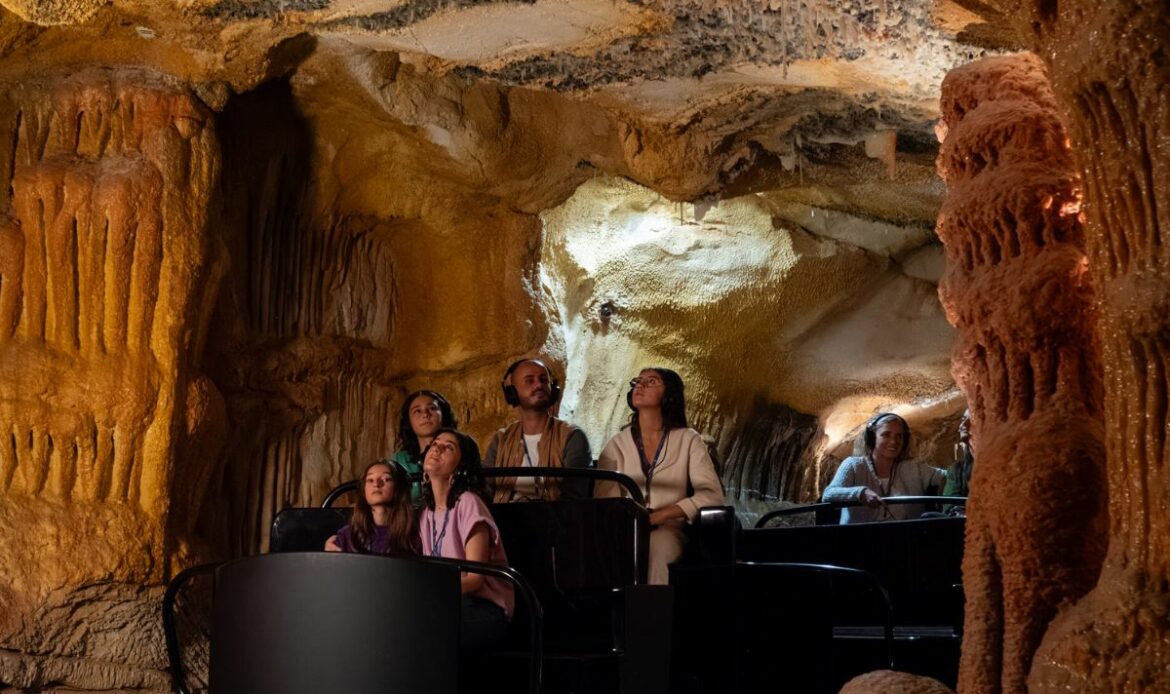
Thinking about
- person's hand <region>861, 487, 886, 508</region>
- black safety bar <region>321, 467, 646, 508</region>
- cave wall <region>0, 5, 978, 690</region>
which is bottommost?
person's hand <region>861, 487, 886, 508</region>

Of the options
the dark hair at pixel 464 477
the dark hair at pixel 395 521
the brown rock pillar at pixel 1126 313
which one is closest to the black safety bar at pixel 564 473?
the dark hair at pixel 464 477

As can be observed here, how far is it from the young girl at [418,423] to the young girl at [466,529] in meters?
0.96

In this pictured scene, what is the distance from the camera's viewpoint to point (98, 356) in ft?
22.1

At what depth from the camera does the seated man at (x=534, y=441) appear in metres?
5.91

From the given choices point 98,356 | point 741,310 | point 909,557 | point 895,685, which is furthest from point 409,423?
point 741,310

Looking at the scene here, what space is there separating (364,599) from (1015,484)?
1.69 meters

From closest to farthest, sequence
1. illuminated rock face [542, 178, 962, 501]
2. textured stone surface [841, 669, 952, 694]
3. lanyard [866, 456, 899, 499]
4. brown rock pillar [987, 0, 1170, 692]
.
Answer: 1. brown rock pillar [987, 0, 1170, 692]
2. textured stone surface [841, 669, 952, 694]
3. lanyard [866, 456, 899, 499]
4. illuminated rock face [542, 178, 962, 501]

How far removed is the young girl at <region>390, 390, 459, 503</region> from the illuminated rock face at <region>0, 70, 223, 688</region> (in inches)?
59.2

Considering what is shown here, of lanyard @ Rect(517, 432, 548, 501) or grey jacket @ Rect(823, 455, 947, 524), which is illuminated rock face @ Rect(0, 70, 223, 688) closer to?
lanyard @ Rect(517, 432, 548, 501)

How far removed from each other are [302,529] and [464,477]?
785mm

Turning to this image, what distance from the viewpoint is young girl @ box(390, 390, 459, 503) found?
5.91 metres

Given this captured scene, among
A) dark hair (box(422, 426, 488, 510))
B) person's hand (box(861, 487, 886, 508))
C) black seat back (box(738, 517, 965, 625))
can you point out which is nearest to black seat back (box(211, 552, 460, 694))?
dark hair (box(422, 426, 488, 510))

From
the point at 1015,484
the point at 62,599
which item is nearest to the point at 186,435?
the point at 62,599

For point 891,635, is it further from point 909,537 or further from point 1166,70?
point 1166,70
